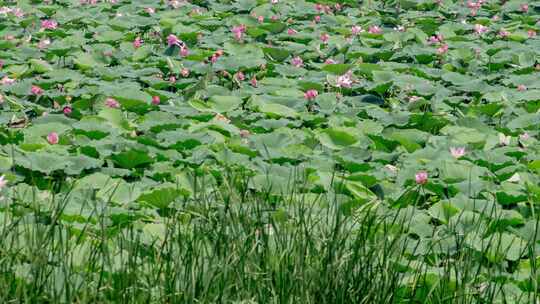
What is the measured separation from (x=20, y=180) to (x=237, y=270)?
1243mm

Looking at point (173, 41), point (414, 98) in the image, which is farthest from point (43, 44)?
point (414, 98)

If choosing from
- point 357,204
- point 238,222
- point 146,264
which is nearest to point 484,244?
point 357,204

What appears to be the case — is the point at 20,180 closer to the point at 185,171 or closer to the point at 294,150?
the point at 185,171

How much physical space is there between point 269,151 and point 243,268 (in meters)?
1.34

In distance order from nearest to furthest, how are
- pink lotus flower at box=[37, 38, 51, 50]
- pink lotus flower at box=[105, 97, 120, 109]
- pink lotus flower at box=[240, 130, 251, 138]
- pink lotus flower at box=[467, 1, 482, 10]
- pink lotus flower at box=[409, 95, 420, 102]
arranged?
pink lotus flower at box=[240, 130, 251, 138] < pink lotus flower at box=[105, 97, 120, 109] < pink lotus flower at box=[409, 95, 420, 102] < pink lotus flower at box=[37, 38, 51, 50] < pink lotus flower at box=[467, 1, 482, 10]

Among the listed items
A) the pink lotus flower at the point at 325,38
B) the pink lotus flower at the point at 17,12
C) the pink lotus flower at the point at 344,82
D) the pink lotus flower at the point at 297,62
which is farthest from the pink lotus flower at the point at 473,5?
the pink lotus flower at the point at 17,12

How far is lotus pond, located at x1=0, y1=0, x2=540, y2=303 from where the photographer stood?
273 cm

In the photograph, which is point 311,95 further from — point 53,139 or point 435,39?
point 435,39

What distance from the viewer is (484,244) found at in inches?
122

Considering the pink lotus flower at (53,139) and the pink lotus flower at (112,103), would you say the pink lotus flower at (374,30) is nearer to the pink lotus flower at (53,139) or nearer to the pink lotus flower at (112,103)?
the pink lotus flower at (112,103)

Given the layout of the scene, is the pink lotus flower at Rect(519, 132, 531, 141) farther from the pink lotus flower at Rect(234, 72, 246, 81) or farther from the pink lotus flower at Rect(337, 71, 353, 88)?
the pink lotus flower at Rect(234, 72, 246, 81)

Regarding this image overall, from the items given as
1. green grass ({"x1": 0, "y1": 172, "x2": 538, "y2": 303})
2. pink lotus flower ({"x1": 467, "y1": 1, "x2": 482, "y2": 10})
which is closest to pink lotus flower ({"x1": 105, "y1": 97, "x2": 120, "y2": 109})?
green grass ({"x1": 0, "y1": 172, "x2": 538, "y2": 303})

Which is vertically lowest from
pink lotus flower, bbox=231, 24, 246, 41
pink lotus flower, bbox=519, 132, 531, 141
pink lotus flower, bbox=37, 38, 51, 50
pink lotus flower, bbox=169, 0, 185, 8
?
pink lotus flower, bbox=169, 0, 185, 8

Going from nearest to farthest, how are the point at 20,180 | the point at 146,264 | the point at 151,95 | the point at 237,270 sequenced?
the point at 237,270 → the point at 146,264 → the point at 20,180 → the point at 151,95
